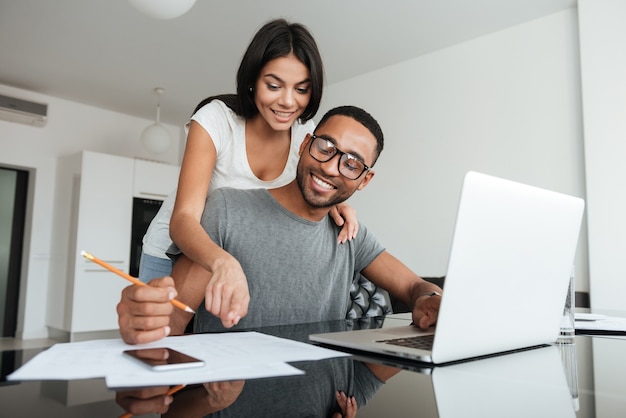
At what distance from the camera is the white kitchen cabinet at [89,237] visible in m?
5.12

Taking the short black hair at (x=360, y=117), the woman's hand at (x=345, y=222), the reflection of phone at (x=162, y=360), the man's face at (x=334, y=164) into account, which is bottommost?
the reflection of phone at (x=162, y=360)

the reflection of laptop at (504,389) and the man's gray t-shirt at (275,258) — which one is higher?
the man's gray t-shirt at (275,258)

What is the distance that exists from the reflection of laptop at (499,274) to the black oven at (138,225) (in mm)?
5089

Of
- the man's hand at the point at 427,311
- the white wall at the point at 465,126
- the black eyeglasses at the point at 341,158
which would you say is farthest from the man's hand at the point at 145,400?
the white wall at the point at 465,126

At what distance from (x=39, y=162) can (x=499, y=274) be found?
5.90 meters

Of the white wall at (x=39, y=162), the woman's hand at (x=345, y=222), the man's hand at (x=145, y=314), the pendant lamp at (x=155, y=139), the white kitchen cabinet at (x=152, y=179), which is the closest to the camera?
the man's hand at (x=145, y=314)

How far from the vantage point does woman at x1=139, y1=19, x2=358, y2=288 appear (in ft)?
4.60

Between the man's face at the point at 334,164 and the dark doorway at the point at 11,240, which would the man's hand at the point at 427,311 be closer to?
the man's face at the point at 334,164

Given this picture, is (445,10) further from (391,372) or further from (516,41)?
(391,372)

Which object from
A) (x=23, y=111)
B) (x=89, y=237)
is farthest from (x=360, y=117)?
(x=23, y=111)

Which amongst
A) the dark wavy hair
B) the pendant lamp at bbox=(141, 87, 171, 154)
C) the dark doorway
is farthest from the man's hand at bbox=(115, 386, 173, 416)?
the dark doorway

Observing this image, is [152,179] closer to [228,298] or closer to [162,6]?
[162,6]

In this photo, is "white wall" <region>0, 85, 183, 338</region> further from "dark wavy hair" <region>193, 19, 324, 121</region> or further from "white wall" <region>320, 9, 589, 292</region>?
"dark wavy hair" <region>193, 19, 324, 121</region>

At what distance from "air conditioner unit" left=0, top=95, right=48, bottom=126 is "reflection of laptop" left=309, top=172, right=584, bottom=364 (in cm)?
534
